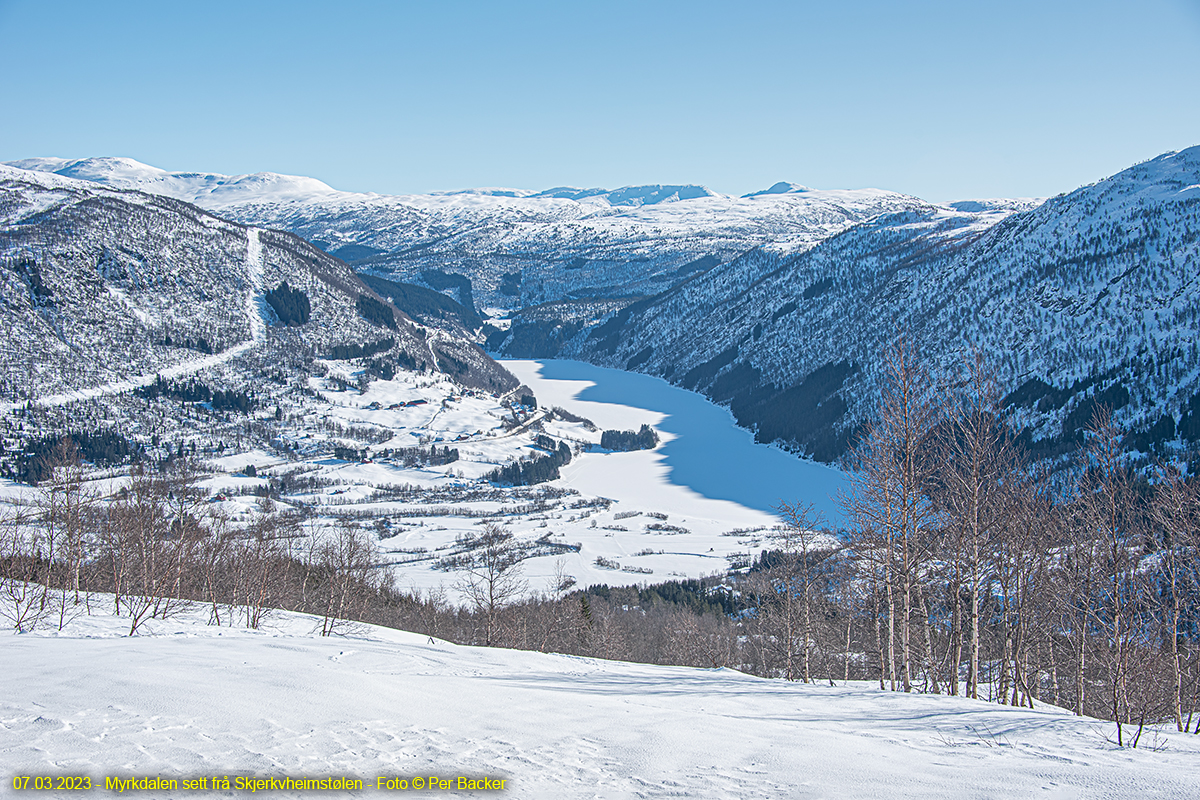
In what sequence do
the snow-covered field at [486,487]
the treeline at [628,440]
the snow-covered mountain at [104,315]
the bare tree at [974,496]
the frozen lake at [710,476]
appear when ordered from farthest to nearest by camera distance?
the treeline at [628,440]
the snow-covered mountain at [104,315]
the frozen lake at [710,476]
the snow-covered field at [486,487]
the bare tree at [974,496]

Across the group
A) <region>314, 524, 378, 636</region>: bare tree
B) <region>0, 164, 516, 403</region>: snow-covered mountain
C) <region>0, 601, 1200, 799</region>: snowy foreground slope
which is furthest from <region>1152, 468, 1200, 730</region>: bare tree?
<region>0, 164, 516, 403</region>: snow-covered mountain

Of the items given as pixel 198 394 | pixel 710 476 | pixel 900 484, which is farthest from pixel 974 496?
pixel 198 394

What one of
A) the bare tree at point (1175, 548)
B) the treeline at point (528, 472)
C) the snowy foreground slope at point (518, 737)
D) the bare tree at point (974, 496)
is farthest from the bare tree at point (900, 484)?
the treeline at point (528, 472)

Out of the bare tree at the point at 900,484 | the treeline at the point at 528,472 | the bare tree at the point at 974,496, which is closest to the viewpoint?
the bare tree at the point at 974,496

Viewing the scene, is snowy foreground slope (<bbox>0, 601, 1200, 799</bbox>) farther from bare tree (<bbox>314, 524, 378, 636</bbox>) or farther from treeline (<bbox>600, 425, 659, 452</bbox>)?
treeline (<bbox>600, 425, 659, 452</bbox>)

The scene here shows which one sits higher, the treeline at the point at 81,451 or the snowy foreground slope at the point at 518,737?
the treeline at the point at 81,451

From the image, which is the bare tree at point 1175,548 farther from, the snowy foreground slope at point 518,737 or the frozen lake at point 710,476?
the frozen lake at point 710,476

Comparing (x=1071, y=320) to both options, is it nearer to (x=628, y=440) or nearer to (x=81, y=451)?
(x=628, y=440)
